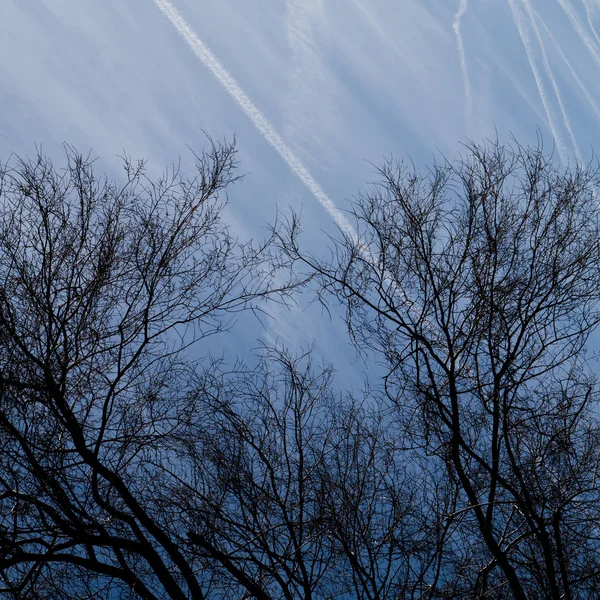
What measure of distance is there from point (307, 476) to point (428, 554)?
4.93ft

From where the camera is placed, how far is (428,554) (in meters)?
6.72

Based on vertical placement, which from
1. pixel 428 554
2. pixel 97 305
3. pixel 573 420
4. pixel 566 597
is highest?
pixel 97 305

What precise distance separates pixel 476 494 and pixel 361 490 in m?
1.23

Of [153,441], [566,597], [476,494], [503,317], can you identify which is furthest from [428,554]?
[153,441]

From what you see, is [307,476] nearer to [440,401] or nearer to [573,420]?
[440,401]

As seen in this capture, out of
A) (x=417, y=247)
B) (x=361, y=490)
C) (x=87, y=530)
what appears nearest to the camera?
(x=87, y=530)

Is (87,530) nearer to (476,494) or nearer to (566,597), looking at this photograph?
(476,494)

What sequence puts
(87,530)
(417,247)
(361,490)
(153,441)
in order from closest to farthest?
1. (87,530)
2. (153,441)
3. (417,247)
4. (361,490)

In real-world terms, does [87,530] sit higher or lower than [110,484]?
lower

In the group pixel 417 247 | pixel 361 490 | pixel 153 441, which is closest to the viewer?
pixel 153 441

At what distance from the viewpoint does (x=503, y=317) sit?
6.32 metres

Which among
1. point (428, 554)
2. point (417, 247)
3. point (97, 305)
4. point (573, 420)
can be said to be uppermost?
point (417, 247)

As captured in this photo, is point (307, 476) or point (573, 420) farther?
point (307, 476)

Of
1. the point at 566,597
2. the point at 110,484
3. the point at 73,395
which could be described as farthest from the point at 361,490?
the point at 73,395
